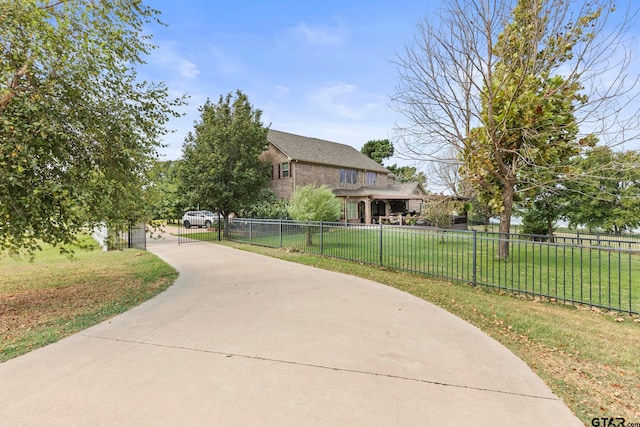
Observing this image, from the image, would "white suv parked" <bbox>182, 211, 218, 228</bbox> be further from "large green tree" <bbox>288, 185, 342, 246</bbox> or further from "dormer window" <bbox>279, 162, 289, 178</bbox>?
"large green tree" <bbox>288, 185, 342, 246</bbox>

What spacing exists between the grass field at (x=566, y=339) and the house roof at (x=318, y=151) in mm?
18643

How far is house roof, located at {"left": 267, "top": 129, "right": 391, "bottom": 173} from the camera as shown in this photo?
978 inches

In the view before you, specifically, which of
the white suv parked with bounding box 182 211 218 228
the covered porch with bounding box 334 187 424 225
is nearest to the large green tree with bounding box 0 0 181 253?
the covered porch with bounding box 334 187 424 225

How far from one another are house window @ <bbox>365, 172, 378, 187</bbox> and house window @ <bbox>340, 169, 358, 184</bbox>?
1666mm

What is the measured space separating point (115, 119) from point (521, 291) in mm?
8970

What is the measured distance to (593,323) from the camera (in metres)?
5.09

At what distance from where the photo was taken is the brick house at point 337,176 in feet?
79.6

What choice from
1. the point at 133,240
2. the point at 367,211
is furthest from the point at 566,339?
the point at 367,211

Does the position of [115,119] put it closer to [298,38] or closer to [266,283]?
[266,283]

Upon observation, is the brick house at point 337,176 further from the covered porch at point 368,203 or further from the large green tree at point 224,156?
the large green tree at point 224,156

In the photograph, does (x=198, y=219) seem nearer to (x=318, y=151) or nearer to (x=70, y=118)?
(x=318, y=151)

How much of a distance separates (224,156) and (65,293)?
1429cm

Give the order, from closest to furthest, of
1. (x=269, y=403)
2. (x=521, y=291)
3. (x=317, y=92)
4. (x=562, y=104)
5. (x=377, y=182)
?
(x=269, y=403)
(x=521, y=291)
(x=562, y=104)
(x=317, y=92)
(x=377, y=182)

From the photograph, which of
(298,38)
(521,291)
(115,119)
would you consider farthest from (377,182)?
(115,119)
